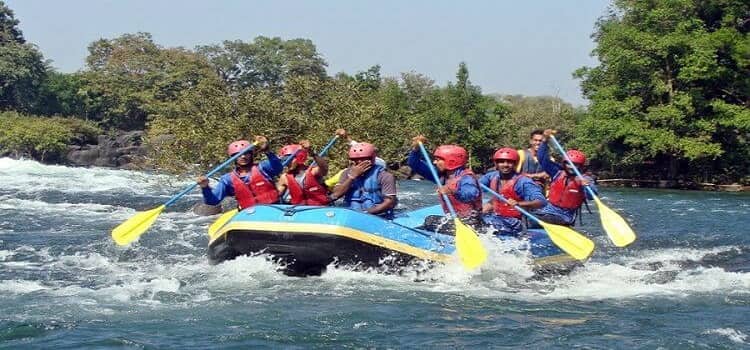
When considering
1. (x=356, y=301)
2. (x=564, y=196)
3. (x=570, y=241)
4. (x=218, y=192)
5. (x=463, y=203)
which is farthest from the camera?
(x=564, y=196)

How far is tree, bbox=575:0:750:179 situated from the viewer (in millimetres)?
30359

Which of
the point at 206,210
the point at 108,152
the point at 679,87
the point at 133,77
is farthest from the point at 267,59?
the point at 206,210

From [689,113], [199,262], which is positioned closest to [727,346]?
[199,262]

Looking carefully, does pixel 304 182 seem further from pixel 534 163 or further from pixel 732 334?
pixel 732 334

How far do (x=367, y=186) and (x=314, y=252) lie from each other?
46.6 inches

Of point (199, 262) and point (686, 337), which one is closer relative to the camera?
point (686, 337)

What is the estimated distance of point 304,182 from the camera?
9.73 m

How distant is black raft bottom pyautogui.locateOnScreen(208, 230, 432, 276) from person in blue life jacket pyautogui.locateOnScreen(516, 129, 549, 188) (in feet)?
7.64

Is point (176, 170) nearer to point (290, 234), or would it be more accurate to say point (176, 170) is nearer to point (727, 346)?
point (290, 234)

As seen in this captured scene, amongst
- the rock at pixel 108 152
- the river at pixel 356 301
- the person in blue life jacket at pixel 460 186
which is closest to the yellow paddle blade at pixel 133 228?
the river at pixel 356 301

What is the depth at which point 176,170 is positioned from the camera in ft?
60.0

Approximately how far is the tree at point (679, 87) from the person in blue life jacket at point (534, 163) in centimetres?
Result: 2106

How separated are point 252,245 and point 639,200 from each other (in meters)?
16.8

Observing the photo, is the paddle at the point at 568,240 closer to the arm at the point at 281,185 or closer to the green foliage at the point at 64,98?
the arm at the point at 281,185
